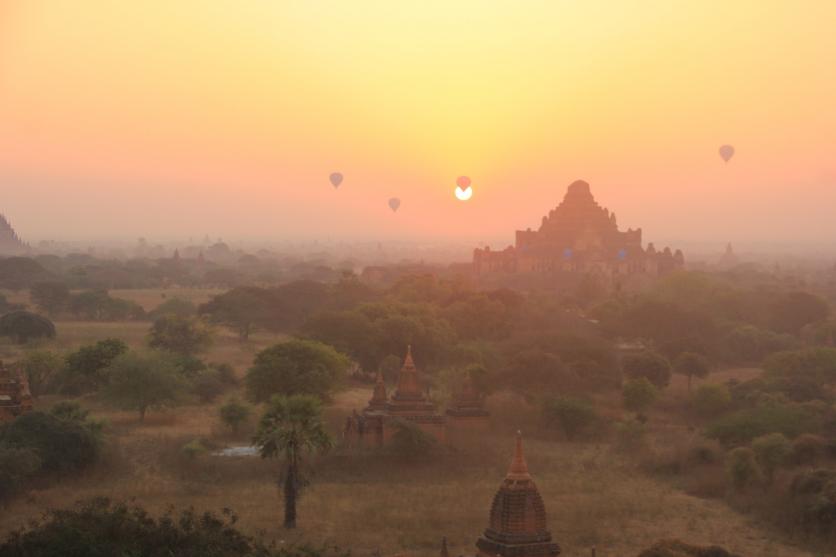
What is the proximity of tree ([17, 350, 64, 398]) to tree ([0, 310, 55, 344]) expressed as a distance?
58.0 ft

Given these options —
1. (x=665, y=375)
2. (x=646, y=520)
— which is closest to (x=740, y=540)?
(x=646, y=520)

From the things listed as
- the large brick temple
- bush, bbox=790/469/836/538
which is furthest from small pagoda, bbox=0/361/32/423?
the large brick temple

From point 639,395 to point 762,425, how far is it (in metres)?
7.69

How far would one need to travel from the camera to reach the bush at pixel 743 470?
3497 cm

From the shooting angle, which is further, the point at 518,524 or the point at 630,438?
the point at 630,438

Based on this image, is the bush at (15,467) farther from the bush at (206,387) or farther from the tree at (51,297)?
the tree at (51,297)

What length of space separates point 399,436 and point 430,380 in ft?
49.5

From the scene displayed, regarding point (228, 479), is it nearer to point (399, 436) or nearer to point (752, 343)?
point (399, 436)

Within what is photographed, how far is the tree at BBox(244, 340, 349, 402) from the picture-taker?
44094 millimetres

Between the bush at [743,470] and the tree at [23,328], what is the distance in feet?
152

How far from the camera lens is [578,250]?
401ft

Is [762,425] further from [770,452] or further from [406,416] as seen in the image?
[406,416]

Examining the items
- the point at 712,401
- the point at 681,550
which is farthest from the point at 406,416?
the point at 712,401

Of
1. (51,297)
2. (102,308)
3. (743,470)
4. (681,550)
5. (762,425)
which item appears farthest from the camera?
(51,297)
